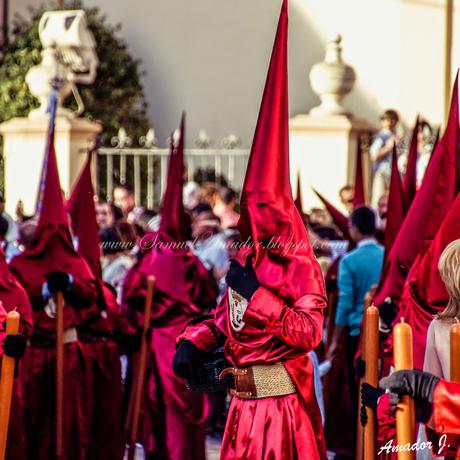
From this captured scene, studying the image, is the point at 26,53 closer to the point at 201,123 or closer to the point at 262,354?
the point at 201,123

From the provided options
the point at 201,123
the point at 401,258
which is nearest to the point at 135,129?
the point at 201,123

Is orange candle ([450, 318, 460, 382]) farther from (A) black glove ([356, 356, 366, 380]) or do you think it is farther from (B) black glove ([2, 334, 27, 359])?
(A) black glove ([356, 356, 366, 380])

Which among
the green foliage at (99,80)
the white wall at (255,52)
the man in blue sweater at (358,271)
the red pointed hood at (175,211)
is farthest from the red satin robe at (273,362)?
the green foliage at (99,80)

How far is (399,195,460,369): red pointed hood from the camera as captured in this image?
17.5 feet

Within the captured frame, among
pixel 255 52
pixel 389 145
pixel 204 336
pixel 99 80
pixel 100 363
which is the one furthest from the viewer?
pixel 255 52

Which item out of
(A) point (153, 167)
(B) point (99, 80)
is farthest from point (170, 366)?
(B) point (99, 80)

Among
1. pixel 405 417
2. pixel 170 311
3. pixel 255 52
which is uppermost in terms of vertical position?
pixel 255 52

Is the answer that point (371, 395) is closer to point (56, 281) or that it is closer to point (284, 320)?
point (284, 320)

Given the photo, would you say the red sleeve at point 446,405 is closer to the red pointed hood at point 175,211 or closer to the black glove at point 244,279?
the black glove at point 244,279

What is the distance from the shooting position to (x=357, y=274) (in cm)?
878

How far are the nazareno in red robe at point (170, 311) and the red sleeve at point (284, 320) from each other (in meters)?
3.32

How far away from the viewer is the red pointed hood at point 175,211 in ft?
28.2

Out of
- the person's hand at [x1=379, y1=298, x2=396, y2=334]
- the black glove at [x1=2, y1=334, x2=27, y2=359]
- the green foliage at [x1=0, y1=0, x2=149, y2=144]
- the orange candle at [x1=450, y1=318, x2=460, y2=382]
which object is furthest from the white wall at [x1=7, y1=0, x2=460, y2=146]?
the orange candle at [x1=450, y1=318, x2=460, y2=382]

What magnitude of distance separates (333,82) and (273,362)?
10.2m
